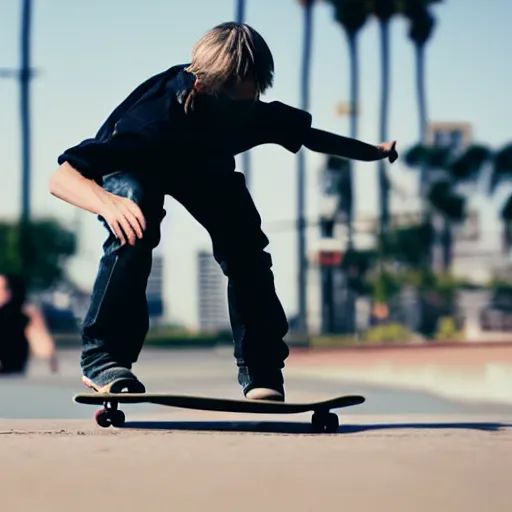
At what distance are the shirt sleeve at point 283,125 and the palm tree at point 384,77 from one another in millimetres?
47567

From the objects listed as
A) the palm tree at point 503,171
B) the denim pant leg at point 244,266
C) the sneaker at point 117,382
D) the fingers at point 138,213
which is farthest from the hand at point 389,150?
the palm tree at point 503,171

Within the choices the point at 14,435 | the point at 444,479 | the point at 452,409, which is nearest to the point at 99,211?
the point at 14,435

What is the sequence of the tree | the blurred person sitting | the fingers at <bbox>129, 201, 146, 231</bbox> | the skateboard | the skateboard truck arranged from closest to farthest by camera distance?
1. the fingers at <bbox>129, 201, 146, 231</bbox>
2. the skateboard
3. the skateboard truck
4. the blurred person sitting
5. the tree

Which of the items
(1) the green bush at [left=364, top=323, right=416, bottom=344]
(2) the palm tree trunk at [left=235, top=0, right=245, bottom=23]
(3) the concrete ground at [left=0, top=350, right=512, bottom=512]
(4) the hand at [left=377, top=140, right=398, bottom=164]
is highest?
(2) the palm tree trunk at [left=235, top=0, right=245, bottom=23]

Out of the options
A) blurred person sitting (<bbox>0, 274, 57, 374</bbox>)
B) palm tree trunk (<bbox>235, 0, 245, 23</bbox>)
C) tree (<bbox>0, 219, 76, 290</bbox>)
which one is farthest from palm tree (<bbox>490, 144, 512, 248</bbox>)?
blurred person sitting (<bbox>0, 274, 57, 374</bbox>)

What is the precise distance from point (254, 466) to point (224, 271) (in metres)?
1.38

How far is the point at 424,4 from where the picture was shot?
57.2 m

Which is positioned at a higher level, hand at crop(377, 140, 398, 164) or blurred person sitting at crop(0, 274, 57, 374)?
hand at crop(377, 140, 398, 164)

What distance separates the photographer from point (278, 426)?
5.63m

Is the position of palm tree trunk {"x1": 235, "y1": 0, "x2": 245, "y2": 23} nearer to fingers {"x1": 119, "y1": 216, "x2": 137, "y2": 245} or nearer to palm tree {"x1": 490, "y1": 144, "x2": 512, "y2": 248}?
palm tree {"x1": 490, "y1": 144, "x2": 512, "y2": 248}

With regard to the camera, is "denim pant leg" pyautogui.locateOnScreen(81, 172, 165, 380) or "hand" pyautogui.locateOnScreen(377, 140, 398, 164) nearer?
"denim pant leg" pyautogui.locateOnScreen(81, 172, 165, 380)

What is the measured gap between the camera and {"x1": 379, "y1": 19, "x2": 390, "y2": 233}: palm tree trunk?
5391cm

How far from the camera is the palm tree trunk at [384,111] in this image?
2122 inches

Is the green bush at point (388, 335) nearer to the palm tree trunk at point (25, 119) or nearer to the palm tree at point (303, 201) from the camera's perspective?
the palm tree at point (303, 201)
